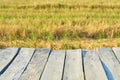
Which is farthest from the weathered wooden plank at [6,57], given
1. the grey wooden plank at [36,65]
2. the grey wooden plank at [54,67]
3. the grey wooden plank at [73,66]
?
the grey wooden plank at [73,66]

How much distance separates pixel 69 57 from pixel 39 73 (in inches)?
21.8

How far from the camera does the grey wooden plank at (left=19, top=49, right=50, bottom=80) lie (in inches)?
99.1

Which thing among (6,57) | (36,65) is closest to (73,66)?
(36,65)

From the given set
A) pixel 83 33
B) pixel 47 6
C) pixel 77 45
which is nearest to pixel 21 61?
pixel 77 45

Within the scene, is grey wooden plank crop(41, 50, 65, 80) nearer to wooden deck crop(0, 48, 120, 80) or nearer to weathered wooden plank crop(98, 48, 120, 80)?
wooden deck crop(0, 48, 120, 80)

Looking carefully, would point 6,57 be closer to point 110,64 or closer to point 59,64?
point 59,64

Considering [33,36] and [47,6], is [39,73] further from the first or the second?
[47,6]

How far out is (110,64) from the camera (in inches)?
111

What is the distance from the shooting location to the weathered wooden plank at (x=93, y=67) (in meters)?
2.50

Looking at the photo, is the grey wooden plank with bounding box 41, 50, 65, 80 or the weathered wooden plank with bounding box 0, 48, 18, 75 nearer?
the grey wooden plank with bounding box 41, 50, 65, 80

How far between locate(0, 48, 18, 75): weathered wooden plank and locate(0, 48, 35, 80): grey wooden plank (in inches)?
1.6

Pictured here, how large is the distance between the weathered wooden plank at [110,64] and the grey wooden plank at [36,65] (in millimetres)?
530

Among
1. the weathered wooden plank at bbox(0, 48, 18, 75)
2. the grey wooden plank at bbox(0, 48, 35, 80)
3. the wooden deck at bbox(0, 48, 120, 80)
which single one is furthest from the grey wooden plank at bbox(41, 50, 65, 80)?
the weathered wooden plank at bbox(0, 48, 18, 75)

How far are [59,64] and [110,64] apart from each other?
443 millimetres
